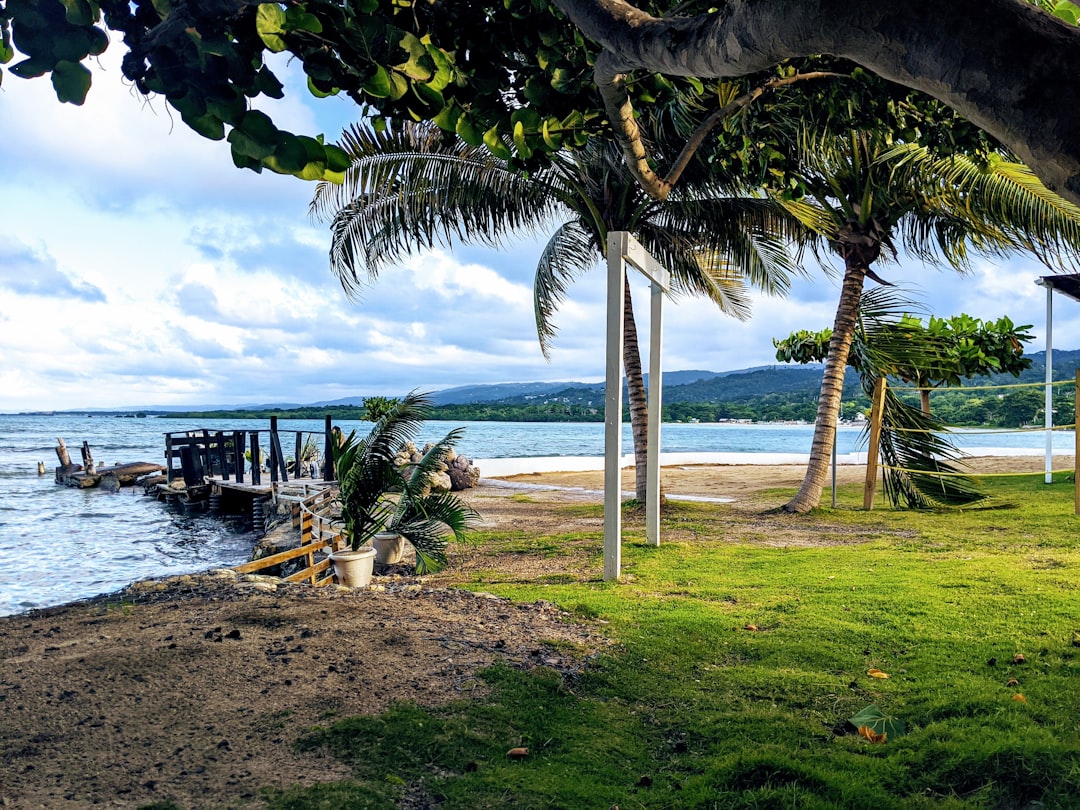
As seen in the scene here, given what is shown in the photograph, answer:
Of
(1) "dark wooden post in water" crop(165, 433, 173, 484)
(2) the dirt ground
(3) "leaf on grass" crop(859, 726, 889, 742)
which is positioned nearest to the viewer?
(2) the dirt ground

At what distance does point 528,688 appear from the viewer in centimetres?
384

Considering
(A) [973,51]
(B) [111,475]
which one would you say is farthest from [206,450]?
(A) [973,51]

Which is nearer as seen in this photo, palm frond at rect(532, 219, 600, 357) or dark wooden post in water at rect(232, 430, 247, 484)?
palm frond at rect(532, 219, 600, 357)

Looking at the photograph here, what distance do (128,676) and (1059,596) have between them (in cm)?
620

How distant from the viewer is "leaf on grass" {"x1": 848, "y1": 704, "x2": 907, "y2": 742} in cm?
336

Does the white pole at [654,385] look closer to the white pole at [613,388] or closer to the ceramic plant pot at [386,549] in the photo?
the white pole at [613,388]

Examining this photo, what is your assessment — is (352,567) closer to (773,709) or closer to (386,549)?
(386,549)

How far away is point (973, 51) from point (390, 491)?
706cm

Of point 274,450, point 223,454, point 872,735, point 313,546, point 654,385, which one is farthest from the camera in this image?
point 223,454

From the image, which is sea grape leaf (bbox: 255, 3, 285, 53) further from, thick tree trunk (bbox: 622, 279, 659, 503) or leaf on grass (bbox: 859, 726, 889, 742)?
thick tree trunk (bbox: 622, 279, 659, 503)

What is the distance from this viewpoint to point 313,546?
8055mm

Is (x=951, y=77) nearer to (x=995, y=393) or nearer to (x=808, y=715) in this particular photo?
(x=808, y=715)

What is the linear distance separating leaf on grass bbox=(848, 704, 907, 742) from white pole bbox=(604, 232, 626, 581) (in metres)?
3.05

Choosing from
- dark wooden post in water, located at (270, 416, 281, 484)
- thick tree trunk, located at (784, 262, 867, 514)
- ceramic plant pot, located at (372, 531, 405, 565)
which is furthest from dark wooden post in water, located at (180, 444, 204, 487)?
thick tree trunk, located at (784, 262, 867, 514)
